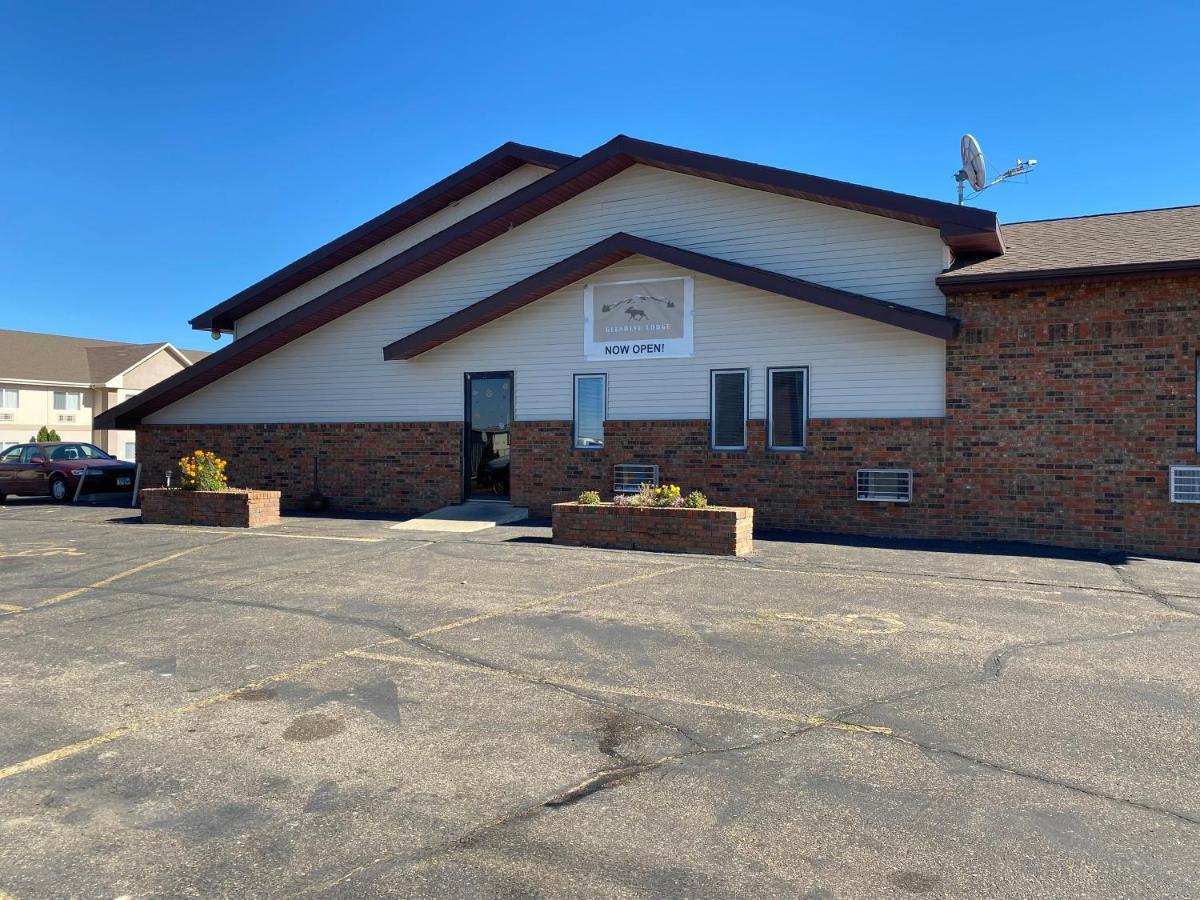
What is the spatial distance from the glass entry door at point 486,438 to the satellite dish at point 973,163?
931 centimetres

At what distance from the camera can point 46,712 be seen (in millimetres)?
Result: 5438

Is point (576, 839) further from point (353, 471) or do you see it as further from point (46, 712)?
point (353, 471)

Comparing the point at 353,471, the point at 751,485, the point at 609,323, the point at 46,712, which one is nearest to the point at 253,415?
the point at 353,471

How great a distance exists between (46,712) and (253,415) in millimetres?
14392

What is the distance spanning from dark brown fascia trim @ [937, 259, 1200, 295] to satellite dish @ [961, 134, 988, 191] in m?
4.50

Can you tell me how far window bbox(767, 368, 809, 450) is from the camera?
14219 mm

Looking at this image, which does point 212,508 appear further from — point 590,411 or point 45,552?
point 590,411

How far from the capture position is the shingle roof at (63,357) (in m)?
44.8

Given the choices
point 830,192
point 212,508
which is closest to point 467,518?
point 212,508

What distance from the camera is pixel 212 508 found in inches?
580

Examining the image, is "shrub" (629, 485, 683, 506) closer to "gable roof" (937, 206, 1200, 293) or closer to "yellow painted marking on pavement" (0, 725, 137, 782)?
"gable roof" (937, 206, 1200, 293)

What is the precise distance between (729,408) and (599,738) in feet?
33.8

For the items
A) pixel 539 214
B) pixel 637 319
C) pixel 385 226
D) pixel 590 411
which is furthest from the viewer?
pixel 385 226

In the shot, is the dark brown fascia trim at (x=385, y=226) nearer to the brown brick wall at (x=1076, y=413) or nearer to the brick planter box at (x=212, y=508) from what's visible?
the brick planter box at (x=212, y=508)
